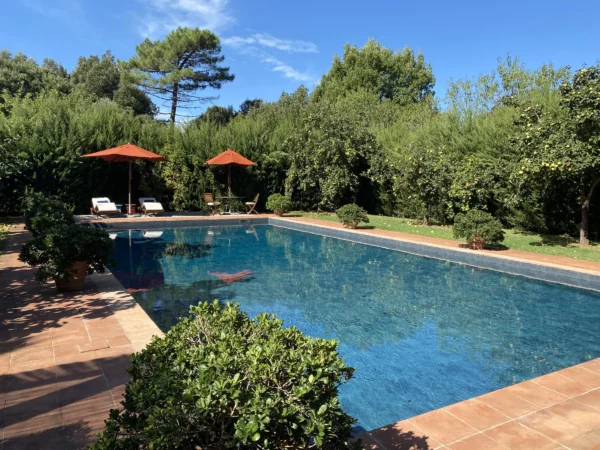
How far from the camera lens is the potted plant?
539 cm

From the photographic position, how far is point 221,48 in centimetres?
2895

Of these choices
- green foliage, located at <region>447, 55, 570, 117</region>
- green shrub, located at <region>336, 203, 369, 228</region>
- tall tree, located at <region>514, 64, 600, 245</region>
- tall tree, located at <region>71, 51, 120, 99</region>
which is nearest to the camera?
tall tree, located at <region>514, 64, 600, 245</region>

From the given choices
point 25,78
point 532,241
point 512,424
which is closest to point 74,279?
point 512,424

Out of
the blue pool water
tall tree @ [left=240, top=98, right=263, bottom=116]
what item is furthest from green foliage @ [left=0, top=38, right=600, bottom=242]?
tall tree @ [left=240, top=98, right=263, bottom=116]

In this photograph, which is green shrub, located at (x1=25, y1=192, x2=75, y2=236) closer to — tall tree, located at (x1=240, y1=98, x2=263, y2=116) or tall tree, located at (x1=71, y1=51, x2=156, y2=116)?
tall tree, located at (x1=71, y1=51, x2=156, y2=116)

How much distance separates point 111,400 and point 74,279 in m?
3.39

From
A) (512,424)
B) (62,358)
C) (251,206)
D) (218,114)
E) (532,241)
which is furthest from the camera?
(218,114)

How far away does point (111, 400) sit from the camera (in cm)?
289

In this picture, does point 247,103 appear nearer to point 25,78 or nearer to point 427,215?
point 25,78

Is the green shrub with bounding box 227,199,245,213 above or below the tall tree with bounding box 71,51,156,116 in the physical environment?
below

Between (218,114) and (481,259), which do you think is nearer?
(481,259)

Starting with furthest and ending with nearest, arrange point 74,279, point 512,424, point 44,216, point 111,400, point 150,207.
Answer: point 150,207 < point 44,216 < point 74,279 < point 111,400 < point 512,424

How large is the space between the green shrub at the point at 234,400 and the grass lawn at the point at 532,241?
844 cm

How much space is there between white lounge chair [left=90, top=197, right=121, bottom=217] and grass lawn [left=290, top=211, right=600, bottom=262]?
29.8 feet
